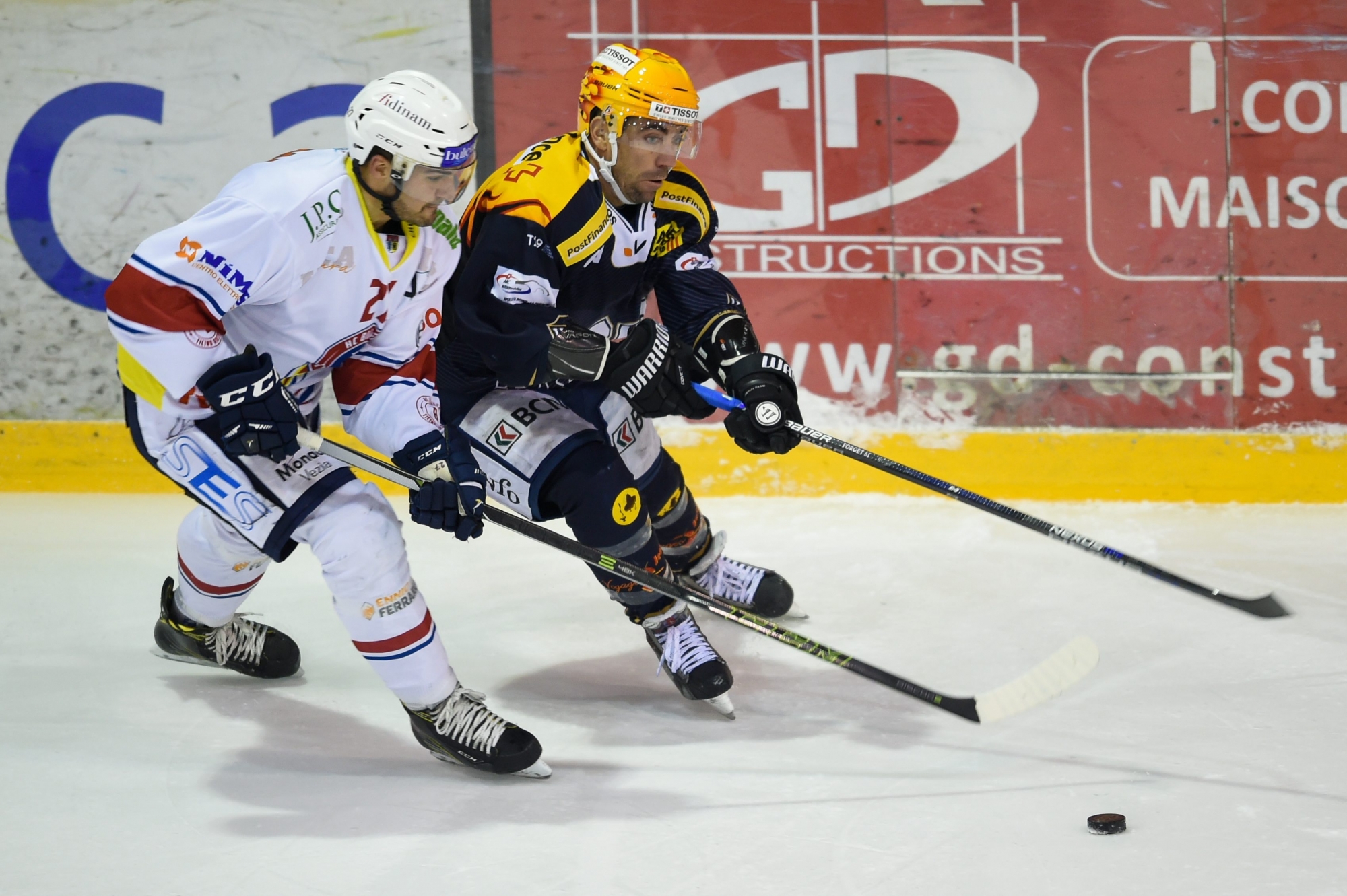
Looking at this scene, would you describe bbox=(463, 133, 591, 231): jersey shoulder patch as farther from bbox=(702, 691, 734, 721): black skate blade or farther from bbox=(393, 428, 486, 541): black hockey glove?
bbox=(702, 691, 734, 721): black skate blade

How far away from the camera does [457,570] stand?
358cm

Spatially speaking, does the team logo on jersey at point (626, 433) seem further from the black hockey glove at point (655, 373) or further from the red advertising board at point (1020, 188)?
the red advertising board at point (1020, 188)

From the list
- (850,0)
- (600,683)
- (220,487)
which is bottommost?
(600,683)

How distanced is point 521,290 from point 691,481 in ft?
6.16

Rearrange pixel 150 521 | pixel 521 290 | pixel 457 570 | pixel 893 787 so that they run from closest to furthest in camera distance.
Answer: pixel 893 787 → pixel 521 290 → pixel 457 570 → pixel 150 521

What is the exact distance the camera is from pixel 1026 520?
256 centimetres

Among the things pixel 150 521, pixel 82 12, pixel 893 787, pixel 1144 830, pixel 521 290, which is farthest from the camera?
pixel 82 12

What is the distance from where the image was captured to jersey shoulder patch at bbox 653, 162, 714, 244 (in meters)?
2.74

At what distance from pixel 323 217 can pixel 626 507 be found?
0.76 metres

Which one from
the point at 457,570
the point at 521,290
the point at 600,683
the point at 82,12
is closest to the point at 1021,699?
the point at 600,683

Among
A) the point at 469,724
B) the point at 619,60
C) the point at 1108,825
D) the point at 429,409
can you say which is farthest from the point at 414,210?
the point at 1108,825

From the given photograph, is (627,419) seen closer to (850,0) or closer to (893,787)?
(893,787)

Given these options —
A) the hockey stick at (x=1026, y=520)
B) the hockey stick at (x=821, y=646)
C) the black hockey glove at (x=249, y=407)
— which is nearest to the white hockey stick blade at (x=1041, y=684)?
the hockey stick at (x=821, y=646)

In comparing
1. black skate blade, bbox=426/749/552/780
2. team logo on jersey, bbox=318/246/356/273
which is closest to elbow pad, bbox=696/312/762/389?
team logo on jersey, bbox=318/246/356/273
